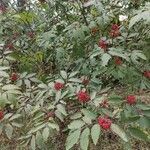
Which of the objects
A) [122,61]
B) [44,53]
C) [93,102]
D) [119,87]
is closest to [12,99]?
[93,102]

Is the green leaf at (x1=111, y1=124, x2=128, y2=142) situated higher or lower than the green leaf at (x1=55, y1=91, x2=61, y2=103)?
lower

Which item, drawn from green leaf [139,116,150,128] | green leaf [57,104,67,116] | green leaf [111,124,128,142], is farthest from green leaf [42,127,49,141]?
green leaf [139,116,150,128]

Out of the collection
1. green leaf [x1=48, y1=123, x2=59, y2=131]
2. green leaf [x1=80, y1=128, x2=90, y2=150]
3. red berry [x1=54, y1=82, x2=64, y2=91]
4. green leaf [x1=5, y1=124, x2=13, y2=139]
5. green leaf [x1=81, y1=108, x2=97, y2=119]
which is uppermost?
red berry [x1=54, y1=82, x2=64, y2=91]

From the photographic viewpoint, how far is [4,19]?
358cm

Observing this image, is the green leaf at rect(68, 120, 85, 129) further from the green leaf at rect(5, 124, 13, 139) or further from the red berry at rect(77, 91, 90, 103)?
the green leaf at rect(5, 124, 13, 139)

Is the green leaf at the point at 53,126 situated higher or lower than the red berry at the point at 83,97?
lower

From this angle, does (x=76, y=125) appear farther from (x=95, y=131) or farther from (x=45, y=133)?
(x=45, y=133)

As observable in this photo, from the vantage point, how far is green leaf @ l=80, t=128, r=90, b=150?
196cm

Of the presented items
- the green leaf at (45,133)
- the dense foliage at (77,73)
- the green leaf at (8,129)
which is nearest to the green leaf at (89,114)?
the dense foliage at (77,73)

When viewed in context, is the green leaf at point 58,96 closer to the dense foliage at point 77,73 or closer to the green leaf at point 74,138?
the dense foliage at point 77,73

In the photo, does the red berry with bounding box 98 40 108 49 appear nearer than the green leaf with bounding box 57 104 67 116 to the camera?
No

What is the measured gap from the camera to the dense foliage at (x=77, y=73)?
2.21 meters

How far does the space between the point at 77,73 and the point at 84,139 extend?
39.4 inches

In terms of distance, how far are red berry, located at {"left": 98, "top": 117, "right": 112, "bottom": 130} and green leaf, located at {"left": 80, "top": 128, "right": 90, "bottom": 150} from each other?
73 mm
